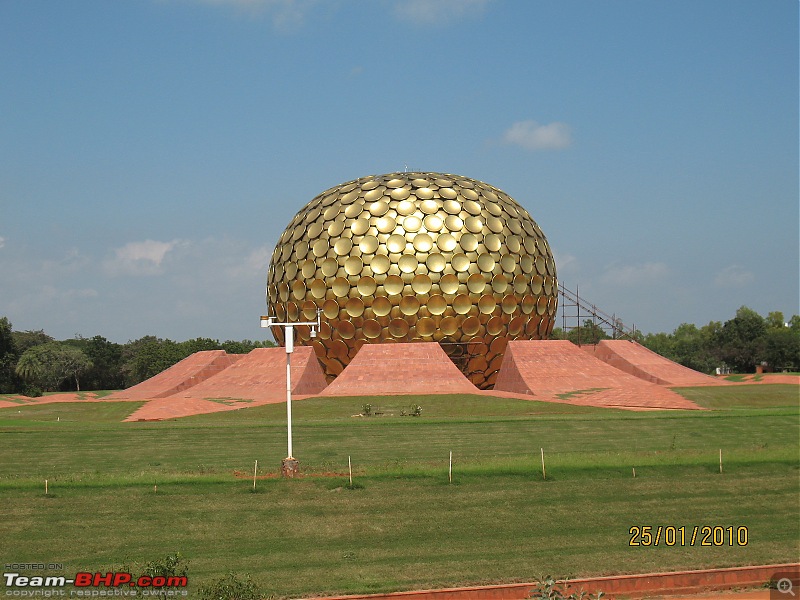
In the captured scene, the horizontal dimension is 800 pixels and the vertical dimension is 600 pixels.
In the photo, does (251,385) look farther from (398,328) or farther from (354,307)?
(398,328)

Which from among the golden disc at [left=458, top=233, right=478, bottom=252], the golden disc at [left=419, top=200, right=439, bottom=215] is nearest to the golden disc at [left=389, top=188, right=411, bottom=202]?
the golden disc at [left=419, top=200, right=439, bottom=215]

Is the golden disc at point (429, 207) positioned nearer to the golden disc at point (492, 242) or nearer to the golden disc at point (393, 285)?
the golden disc at point (492, 242)

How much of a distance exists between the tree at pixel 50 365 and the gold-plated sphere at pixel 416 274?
1110 inches

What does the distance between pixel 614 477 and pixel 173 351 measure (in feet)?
177

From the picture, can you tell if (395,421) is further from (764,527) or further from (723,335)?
(723,335)

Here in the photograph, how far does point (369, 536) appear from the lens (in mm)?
13938

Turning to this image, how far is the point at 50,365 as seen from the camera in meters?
62.8

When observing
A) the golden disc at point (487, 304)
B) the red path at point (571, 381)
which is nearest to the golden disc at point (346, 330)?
the golden disc at point (487, 304)

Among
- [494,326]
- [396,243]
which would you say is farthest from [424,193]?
[494,326]

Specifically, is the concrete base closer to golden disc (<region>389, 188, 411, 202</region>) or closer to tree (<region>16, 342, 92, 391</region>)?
golden disc (<region>389, 188, 411, 202</region>)

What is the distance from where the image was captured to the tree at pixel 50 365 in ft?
202

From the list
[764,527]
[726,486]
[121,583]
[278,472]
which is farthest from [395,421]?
[121,583]

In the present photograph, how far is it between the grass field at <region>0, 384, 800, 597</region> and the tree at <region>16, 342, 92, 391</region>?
41501 mm

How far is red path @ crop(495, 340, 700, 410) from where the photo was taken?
31188 mm
